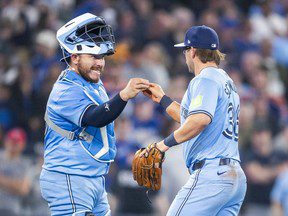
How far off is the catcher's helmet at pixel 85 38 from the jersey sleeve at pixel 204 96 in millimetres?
820

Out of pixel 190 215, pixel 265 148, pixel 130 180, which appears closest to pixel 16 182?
pixel 130 180

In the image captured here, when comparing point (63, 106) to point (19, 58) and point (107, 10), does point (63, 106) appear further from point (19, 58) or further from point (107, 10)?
point (107, 10)

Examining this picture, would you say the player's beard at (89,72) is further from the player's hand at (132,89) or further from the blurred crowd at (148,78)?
the blurred crowd at (148,78)

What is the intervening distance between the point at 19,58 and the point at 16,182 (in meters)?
2.83

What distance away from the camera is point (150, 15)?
15.5 m

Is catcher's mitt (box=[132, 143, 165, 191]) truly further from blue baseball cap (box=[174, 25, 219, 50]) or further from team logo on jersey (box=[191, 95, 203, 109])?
blue baseball cap (box=[174, 25, 219, 50])

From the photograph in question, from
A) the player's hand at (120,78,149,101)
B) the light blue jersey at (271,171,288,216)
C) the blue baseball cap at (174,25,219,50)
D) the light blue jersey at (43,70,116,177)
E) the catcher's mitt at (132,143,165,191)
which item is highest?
the blue baseball cap at (174,25,219,50)

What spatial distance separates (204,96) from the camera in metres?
6.99

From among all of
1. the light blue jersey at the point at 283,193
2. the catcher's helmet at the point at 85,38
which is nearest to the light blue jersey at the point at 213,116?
the catcher's helmet at the point at 85,38

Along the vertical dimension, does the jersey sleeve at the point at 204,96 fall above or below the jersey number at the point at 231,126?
above

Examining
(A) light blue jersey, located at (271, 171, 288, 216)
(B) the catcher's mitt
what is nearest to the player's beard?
(B) the catcher's mitt

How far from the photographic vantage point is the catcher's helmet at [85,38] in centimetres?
729

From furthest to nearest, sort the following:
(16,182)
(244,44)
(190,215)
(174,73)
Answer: (244,44), (174,73), (16,182), (190,215)

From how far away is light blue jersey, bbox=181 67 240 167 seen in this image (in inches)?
277
